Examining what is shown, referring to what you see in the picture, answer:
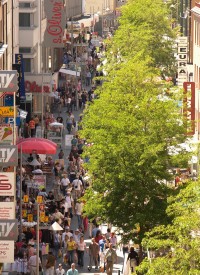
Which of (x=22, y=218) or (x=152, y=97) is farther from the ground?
(x=152, y=97)

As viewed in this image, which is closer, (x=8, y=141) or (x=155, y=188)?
(x=8, y=141)

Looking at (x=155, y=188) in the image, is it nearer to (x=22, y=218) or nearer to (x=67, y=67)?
(x=22, y=218)

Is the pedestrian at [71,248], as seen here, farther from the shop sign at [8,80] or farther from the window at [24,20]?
the window at [24,20]

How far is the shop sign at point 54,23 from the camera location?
10815 cm

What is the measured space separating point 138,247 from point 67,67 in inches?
2936

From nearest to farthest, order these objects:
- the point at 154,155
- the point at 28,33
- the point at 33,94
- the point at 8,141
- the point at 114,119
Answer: the point at 8,141 → the point at 154,155 → the point at 114,119 → the point at 33,94 → the point at 28,33

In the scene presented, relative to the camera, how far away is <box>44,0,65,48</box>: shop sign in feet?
355

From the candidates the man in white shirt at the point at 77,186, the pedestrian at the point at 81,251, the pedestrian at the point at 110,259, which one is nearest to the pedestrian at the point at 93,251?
the pedestrian at the point at 81,251

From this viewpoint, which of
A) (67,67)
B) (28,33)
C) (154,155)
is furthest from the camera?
(67,67)

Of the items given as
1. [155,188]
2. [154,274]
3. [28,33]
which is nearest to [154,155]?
[155,188]

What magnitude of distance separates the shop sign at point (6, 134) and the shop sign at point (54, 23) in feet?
186

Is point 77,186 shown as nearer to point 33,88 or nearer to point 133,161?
point 133,161

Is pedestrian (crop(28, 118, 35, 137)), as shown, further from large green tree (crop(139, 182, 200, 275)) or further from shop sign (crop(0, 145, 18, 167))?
large green tree (crop(139, 182, 200, 275))

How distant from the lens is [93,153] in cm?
6088
